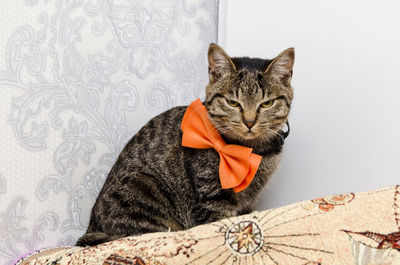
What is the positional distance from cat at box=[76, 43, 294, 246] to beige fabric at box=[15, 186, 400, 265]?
0.31 metres

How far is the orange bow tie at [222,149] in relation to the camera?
120cm

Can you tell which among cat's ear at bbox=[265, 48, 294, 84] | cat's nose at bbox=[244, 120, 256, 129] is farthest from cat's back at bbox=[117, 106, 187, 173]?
cat's ear at bbox=[265, 48, 294, 84]

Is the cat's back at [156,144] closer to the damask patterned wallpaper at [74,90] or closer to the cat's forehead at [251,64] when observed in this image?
the damask patterned wallpaper at [74,90]

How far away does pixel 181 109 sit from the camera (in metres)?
1.48

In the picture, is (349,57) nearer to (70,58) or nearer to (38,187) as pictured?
(70,58)

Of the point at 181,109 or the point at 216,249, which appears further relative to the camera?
the point at 181,109

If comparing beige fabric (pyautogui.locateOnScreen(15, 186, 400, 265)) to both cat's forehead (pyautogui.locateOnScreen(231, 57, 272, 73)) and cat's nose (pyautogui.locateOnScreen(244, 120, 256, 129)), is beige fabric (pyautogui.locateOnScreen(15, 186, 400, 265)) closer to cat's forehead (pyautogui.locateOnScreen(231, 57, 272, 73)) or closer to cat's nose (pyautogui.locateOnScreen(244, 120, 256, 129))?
cat's nose (pyautogui.locateOnScreen(244, 120, 256, 129))

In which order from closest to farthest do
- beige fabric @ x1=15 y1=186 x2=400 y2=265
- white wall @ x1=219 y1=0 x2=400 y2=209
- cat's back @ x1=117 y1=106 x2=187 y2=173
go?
beige fabric @ x1=15 y1=186 x2=400 y2=265 → white wall @ x1=219 y1=0 x2=400 y2=209 → cat's back @ x1=117 y1=106 x2=187 y2=173

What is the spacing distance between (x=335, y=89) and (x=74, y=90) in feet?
3.16

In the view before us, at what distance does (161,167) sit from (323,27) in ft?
2.50

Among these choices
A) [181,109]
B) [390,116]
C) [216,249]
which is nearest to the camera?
[216,249]

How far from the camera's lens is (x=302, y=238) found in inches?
33.2

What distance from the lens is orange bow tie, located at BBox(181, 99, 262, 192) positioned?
3.92 feet

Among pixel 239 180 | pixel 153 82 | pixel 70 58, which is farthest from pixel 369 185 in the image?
pixel 70 58
